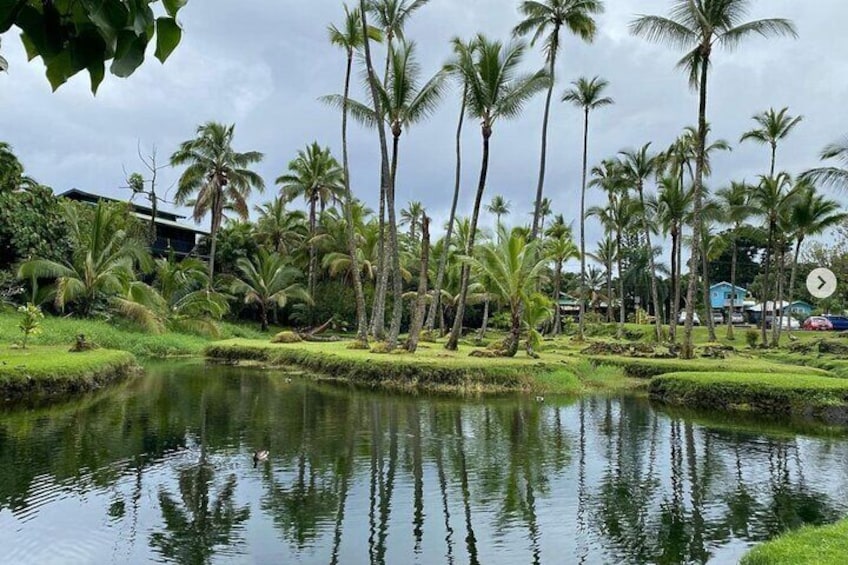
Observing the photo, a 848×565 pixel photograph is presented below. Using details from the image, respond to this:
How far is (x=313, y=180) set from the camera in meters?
38.0

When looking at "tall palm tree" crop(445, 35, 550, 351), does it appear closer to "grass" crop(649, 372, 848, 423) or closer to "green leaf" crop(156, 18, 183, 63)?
"grass" crop(649, 372, 848, 423)

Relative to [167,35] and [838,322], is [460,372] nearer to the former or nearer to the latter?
[167,35]

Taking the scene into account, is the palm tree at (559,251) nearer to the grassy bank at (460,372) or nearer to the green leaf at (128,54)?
the grassy bank at (460,372)

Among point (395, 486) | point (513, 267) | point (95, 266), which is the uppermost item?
point (95, 266)

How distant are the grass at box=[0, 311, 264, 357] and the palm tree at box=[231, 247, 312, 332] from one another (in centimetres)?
622

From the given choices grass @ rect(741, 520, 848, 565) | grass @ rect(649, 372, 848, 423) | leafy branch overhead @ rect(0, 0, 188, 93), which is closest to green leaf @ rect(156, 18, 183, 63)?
leafy branch overhead @ rect(0, 0, 188, 93)

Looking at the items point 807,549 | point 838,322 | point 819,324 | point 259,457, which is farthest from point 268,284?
point 838,322

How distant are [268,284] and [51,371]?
76.6 ft

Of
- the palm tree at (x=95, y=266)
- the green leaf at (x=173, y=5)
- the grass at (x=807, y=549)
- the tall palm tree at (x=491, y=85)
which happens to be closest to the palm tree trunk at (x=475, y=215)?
the tall palm tree at (x=491, y=85)

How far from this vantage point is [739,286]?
70.1 metres

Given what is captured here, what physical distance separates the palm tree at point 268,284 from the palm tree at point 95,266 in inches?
341

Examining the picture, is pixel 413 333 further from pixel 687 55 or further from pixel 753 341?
pixel 753 341

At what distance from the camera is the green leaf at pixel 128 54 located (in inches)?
62.0

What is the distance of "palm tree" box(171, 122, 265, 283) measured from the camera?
35188mm
